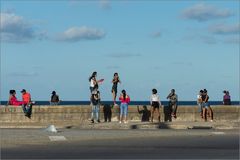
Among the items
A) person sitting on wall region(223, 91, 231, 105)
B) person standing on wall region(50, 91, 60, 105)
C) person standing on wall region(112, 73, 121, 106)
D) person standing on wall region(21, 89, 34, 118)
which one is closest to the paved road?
person standing on wall region(112, 73, 121, 106)

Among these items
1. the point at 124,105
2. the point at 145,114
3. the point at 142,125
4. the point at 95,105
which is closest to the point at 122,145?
the point at 142,125

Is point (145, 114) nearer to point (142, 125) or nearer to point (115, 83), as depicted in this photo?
point (115, 83)

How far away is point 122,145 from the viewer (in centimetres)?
1964

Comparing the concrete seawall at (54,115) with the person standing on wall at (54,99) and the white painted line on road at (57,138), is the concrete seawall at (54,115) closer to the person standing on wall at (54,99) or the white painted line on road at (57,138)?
the person standing on wall at (54,99)

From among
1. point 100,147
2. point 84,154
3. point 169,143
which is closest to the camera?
point 84,154

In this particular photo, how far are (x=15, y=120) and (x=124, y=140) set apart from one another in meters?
10.5

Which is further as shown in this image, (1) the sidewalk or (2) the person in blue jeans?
(2) the person in blue jeans

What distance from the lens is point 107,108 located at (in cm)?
3059

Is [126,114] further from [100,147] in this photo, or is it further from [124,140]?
[100,147]

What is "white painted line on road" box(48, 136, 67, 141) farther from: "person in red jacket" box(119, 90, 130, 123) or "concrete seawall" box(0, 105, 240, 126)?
"concrete seawall" box(0, 105, 240, 126)

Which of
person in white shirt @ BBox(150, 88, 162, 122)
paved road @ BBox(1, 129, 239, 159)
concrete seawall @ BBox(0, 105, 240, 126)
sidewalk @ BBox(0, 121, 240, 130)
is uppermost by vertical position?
person in white shirt @ BBox(150, 88, 162, 122)

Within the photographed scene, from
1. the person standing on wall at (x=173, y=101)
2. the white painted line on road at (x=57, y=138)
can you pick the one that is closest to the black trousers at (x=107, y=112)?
the person standing on wall at (x=173, y=101)

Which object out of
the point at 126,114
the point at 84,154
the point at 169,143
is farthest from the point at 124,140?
the point at 126,114

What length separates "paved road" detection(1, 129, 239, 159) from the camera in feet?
54.5
